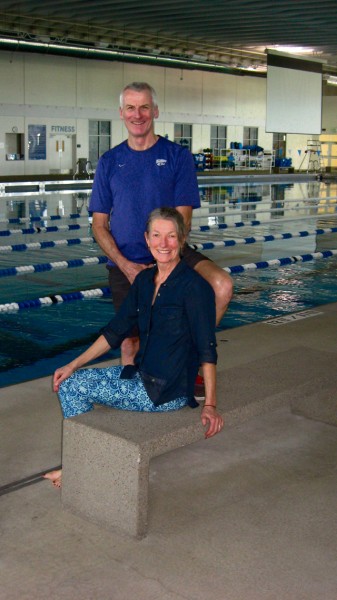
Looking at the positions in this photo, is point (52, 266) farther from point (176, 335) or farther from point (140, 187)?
point (176, 335)

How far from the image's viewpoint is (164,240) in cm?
313

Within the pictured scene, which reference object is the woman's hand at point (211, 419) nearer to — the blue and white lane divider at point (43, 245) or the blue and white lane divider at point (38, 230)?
the blue and white lane divider at point (43, 245)

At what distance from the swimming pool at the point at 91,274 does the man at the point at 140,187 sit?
1.69 m

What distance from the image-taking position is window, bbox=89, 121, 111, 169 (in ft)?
102

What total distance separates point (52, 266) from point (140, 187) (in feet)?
19.2

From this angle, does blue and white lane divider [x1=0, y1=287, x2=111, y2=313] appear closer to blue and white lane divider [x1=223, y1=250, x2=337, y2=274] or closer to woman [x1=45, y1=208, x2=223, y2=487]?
blue and white lane divider [x1=223, y1=250, x2=337, y2=274]

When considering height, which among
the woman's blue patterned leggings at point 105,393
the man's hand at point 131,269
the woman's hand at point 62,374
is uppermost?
the man's hand at point 131,269

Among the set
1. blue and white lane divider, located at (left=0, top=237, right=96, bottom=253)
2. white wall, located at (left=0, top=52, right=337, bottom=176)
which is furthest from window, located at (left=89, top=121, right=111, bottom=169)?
blue and white lane divider, located at (left=0, top=237, right=96, bottom=253)

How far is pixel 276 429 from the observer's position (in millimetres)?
4059

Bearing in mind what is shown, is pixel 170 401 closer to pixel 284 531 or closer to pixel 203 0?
pixel 284 531

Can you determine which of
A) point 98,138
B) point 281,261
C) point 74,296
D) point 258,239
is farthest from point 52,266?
point 98,138

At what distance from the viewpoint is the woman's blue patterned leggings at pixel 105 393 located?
3.14 meters

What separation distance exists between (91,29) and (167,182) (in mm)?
22992

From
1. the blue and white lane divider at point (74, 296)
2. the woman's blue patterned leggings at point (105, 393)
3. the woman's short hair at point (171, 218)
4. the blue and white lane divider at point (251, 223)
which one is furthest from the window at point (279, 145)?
the woman's blue patterned leggings at point (105, 393)
